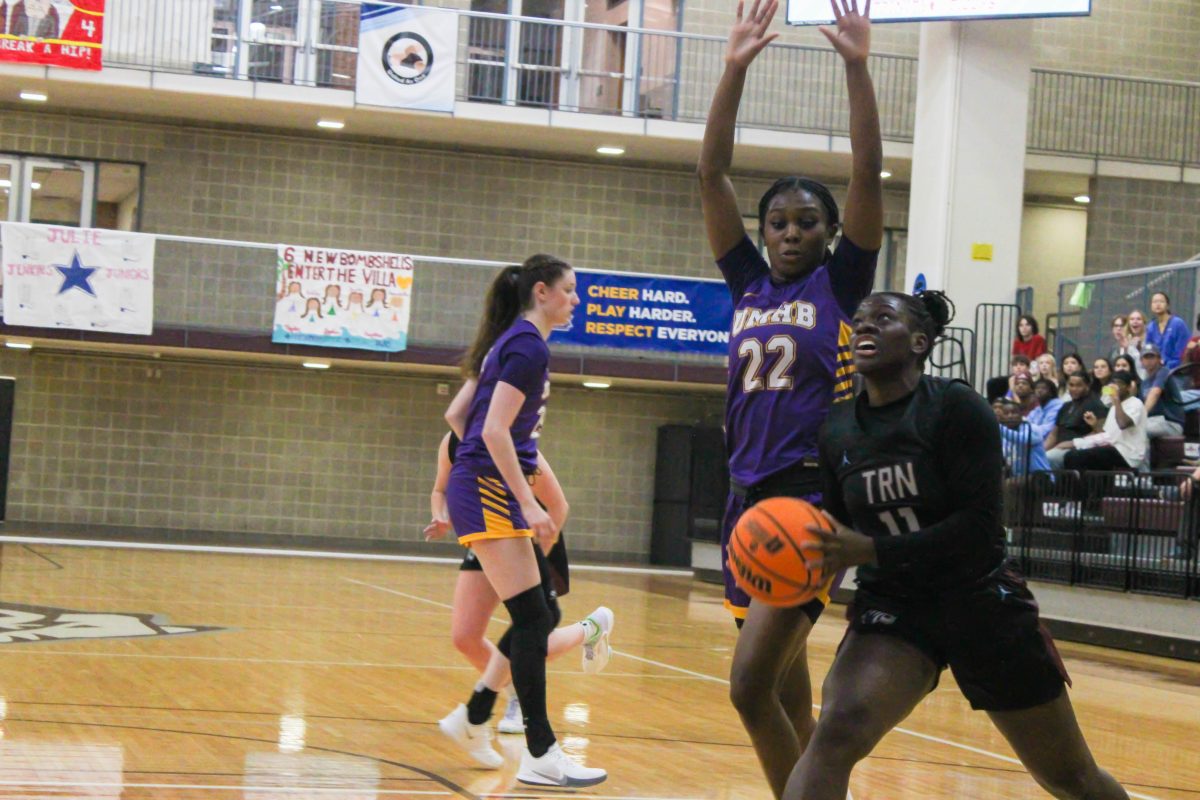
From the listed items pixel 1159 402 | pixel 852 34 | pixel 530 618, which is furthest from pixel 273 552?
pixel 852 34

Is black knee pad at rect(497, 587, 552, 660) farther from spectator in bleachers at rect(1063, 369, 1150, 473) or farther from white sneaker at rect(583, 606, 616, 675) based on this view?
spectator in bleachers at rect(1063, 369, 1150, 473)

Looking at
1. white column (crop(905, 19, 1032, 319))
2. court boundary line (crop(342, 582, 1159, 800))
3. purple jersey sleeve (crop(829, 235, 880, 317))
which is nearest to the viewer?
purple jersey sleeve (crop(829, 235, 880, 317))

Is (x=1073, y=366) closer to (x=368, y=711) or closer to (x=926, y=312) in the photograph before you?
(x=368, y=711)

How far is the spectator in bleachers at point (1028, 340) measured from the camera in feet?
56.6

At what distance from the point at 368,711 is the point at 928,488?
3950 millimetres

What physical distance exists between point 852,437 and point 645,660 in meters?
6.27

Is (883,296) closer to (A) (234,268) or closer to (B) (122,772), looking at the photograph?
(B) (122,772)

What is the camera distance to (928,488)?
3551 mm

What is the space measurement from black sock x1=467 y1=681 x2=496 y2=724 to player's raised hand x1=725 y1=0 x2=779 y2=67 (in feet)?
8.70

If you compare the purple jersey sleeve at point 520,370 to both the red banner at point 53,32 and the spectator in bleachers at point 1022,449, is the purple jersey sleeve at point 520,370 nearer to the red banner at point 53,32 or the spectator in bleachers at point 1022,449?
the spectator in bleachers at point 1022,449

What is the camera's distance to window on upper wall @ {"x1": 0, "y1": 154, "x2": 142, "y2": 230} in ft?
72.6

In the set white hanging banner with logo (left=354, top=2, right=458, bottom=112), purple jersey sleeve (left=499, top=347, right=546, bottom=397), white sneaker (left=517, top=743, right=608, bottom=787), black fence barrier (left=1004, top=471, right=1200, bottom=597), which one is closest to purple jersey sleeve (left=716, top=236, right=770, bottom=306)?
purple jersey sleeve (left=499, top=347, right=546, bottom=397)

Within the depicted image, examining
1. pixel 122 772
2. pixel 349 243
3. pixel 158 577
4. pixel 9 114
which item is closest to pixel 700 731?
pixel 122 772

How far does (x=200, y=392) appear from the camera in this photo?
2264 centimetres
